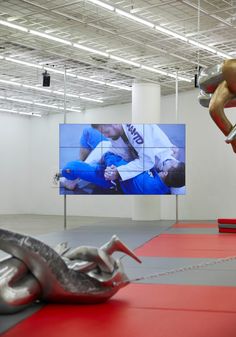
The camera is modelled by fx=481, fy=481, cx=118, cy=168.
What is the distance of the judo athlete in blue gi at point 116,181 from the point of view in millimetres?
12523

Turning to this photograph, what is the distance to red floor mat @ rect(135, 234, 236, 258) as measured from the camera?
7926 millimetres

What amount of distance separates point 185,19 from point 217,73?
30.3 feet

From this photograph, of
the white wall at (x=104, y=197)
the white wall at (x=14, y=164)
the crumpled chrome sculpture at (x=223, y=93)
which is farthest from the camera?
the white wall at (x=14, y=164)

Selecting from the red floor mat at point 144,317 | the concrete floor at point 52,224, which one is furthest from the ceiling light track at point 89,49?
the red floor mat at point 144,317

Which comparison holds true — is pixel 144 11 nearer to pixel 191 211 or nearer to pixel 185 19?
pixel 185 19

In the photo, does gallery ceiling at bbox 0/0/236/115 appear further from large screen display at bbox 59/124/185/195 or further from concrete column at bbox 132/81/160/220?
large screen display at bbox 59/124/185/195

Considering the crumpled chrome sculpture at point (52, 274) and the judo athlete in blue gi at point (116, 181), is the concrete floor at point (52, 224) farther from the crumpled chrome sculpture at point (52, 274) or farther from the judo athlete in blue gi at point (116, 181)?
the crumpled chrome sculpture at point (52, 274)

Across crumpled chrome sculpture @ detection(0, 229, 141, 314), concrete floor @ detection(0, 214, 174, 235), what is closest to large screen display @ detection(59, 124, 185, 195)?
concrete floor @ detection(0, 214, 174, 235)

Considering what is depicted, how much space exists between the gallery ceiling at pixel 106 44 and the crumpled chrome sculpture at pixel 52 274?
580cm

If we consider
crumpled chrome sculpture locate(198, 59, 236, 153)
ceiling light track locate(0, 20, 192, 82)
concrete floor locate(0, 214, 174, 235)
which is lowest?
concrete floor locate(0, 214, 174, 235)

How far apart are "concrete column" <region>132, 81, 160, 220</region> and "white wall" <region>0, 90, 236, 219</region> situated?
1.59 metres

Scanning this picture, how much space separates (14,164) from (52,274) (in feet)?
55.2

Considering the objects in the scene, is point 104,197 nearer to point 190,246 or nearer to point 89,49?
point 89,49

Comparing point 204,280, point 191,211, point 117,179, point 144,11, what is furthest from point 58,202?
point 204,280
